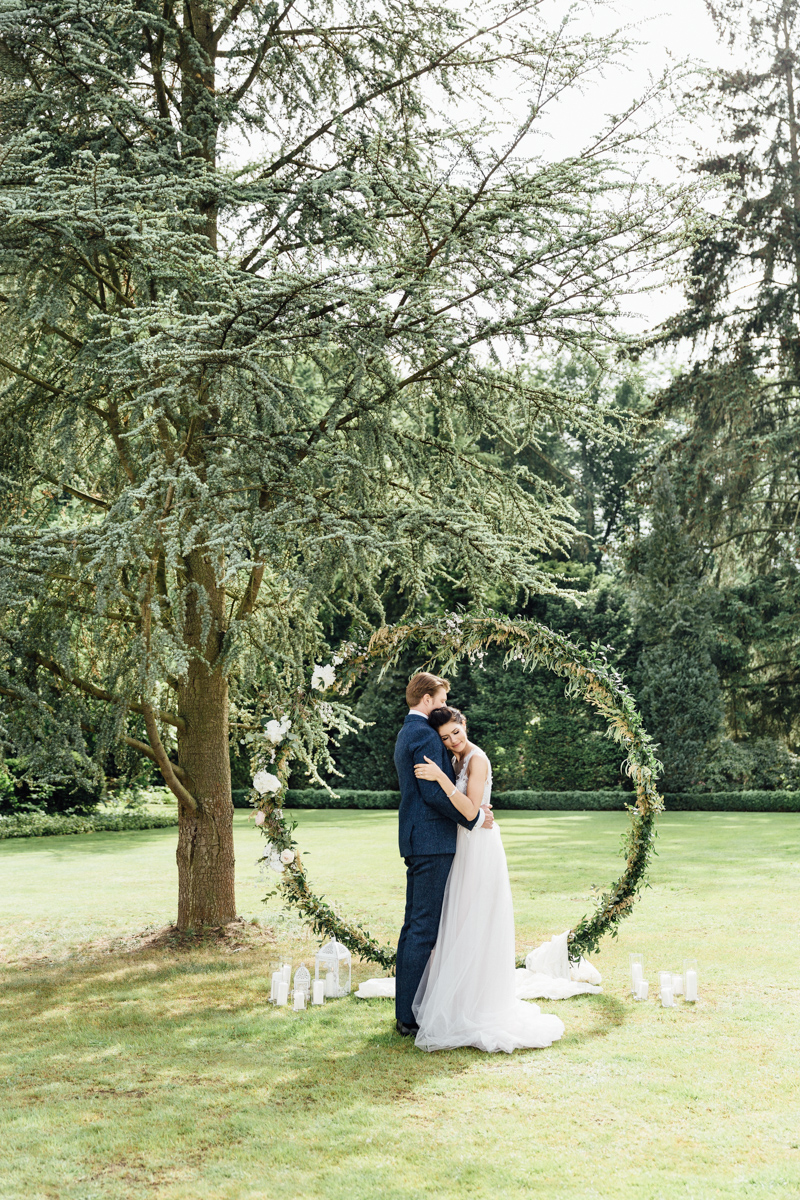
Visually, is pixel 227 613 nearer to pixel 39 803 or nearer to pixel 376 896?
pixel 376 896

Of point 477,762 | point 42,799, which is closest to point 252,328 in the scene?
point 477,762

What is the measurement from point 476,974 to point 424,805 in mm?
956

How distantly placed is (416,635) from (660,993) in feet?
9.73

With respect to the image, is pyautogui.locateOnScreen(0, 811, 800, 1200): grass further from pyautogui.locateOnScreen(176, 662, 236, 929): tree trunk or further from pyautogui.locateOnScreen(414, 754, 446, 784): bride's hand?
pyautogui.locateOnScreen(414, 754, 446, 784): bride's hand

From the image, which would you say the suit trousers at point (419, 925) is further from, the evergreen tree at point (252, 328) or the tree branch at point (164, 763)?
the tree branch at point (164, 763)

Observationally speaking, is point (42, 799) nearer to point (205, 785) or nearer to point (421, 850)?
point (205, 785)

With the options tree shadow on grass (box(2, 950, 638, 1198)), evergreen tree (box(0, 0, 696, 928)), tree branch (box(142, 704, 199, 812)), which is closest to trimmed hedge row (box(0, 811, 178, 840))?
evergreen tree (box(0, 0, 696, 928))

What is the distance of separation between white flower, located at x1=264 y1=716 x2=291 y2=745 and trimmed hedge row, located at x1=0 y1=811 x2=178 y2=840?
1244cm

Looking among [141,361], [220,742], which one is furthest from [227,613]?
[141,361]

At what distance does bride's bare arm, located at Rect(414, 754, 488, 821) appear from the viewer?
5598 millimetres

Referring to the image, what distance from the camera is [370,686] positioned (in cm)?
2350

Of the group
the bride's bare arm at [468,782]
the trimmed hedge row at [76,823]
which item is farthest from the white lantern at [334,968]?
the trimmed hedge row at [76,823]

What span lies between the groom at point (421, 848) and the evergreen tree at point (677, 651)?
54.7 feet

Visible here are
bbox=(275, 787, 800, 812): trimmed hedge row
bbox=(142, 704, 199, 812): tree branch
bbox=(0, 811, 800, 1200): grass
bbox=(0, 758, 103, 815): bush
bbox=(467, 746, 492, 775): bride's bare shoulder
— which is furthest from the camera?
bbox=(275, 787, 800, 812): trimmed hedge row
